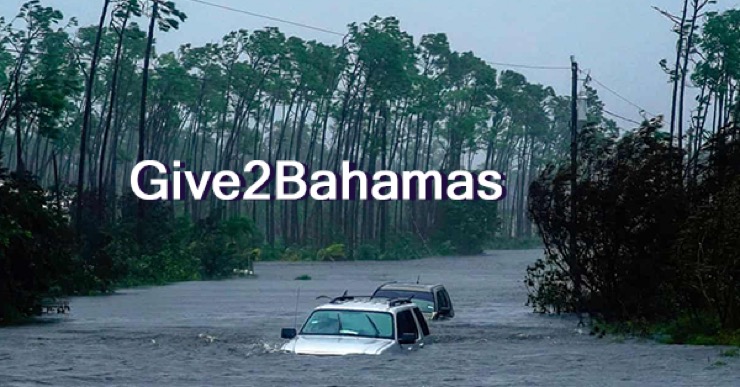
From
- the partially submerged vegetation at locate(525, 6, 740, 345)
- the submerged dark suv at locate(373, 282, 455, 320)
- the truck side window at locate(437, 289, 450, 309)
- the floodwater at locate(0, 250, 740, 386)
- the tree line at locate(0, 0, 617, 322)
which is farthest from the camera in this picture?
the tree line at locate(0, 0, 617, 322)

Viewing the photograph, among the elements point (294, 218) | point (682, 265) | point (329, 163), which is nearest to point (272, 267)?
point (294, 218)

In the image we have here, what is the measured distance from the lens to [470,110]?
472 ft

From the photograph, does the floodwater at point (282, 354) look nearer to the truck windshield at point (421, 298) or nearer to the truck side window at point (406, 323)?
the truck side window at point (406, 323)

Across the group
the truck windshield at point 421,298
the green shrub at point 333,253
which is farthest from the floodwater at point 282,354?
the green shrub at point 333,253

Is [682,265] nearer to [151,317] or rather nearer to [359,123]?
[151,317]

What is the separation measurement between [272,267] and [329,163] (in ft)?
139

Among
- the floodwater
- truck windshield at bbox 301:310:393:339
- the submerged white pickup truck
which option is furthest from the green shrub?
truck windshield at bbox 301:310:393:339

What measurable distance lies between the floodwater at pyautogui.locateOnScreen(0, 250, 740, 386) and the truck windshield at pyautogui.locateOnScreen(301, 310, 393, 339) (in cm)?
58

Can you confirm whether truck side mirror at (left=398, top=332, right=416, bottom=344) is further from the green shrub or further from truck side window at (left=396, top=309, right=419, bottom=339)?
the green shrub

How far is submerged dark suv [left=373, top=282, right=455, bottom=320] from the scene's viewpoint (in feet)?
109

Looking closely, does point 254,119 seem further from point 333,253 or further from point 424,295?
point 424,295

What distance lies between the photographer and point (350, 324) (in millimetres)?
23562

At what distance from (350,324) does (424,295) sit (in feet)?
37.2

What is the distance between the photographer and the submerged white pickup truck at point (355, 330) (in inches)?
893
